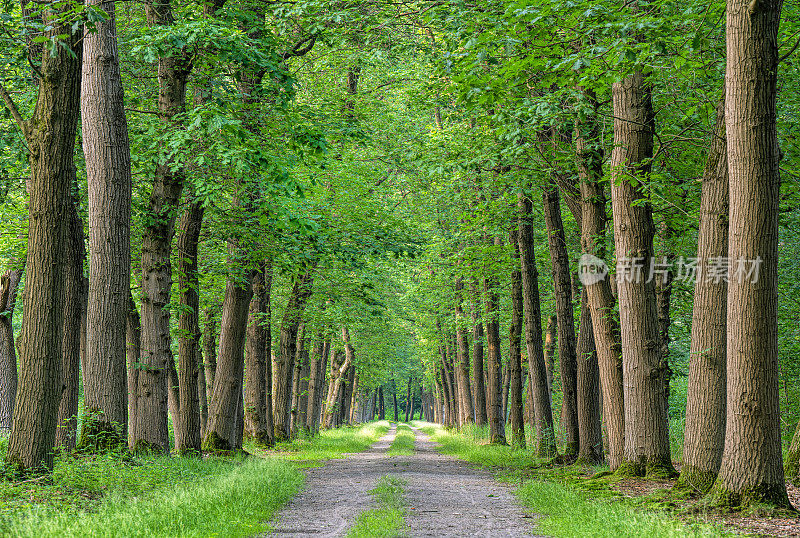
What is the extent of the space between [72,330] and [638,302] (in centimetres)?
913

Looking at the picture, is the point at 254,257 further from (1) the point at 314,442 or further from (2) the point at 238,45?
(1) the point at 314,442

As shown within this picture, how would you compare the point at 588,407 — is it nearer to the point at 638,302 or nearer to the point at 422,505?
the point at 638,302

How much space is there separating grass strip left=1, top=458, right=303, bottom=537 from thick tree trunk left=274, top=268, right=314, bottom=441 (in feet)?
36.8

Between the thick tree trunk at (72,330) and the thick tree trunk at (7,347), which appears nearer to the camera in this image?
the thick tree trunk at (72,330)

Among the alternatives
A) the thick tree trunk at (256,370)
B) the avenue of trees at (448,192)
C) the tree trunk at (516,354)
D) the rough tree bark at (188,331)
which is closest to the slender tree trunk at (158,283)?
the avenue of trees at (448,192)

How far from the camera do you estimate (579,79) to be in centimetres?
924

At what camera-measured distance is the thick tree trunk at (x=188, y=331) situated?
45.0 ft

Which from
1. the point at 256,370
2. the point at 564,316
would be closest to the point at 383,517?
the point at 564,316

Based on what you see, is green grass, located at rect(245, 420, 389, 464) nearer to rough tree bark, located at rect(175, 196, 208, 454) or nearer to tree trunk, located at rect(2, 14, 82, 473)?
rough tree bark, located at rect(175, 196, 208, 454)

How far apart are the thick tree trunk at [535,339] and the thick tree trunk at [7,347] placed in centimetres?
1206

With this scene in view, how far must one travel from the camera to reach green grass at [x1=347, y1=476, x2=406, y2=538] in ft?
22.7

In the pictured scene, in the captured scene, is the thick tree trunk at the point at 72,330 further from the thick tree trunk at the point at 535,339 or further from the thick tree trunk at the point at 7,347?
the thick tree trunk at the point at 535,339

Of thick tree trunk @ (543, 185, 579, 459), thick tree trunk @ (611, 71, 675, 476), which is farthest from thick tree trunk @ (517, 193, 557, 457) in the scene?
thick tree trunk @ (611, 71, 675, 476)

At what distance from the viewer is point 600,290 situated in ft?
39.9
